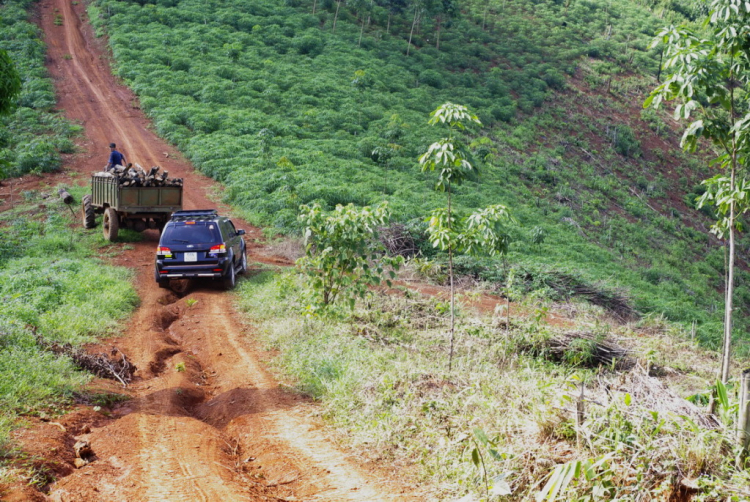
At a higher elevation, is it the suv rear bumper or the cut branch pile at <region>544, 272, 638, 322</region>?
the suv rear bumper

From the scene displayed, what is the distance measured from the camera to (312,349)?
8812 millimetres

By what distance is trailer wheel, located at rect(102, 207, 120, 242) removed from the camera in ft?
55.0

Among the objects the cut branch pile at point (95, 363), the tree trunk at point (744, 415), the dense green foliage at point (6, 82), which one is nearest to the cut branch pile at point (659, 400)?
the tree trunk at point (744, 415)

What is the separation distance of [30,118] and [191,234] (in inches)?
784

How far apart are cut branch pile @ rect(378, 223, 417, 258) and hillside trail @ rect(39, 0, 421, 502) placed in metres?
6.46

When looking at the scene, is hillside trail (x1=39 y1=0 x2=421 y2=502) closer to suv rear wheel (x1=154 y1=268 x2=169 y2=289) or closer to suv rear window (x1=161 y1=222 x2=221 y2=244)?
suv rear wheel (x1=154 y1=268 x2=169 y2=289)

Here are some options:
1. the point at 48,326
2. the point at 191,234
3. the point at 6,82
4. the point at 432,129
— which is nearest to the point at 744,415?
the point at 6,82

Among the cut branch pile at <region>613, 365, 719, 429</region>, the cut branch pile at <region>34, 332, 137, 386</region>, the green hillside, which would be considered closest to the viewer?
the cut branch pile at <region>613, 365, 719, 429</region>

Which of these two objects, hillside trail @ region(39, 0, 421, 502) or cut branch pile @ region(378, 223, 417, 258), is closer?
hillside trail @ region(39, 0, 421, 502)

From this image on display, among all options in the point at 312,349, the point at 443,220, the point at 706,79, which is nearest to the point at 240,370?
the point at 312,349

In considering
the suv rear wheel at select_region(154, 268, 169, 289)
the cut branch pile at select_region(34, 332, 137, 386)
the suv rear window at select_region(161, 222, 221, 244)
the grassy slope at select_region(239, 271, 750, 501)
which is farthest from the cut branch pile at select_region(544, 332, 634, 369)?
the suv rear wheel at select_region(154, 268, 169, 289)

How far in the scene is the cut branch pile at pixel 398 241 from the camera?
1823 centimetres

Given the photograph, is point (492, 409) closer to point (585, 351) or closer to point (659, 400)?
point (659, 400)

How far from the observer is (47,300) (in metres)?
10.7
